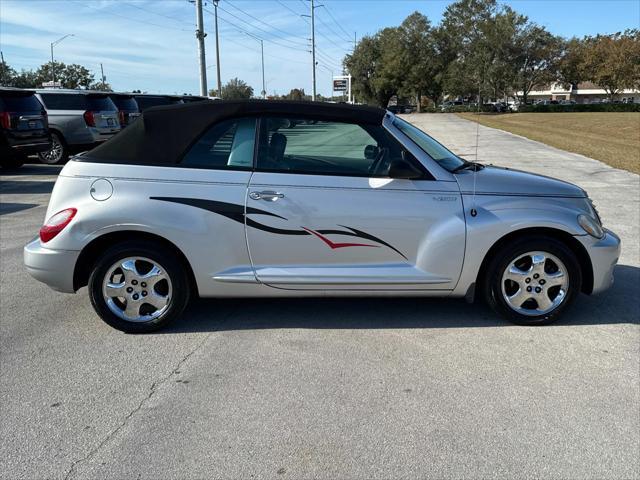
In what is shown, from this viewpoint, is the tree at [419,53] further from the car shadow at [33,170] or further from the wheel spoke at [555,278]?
the wheel spoke at [555,278]

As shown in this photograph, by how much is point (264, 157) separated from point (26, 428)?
7.84ft

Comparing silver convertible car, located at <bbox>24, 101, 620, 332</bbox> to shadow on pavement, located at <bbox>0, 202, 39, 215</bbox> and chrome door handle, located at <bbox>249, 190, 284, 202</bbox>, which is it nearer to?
chrome door handle, located at <bbox>249, 190, 284, 202</bbox>

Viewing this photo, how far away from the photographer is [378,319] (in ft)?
15.0

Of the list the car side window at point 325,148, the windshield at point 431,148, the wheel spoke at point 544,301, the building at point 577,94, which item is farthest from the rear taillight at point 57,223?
the building at point 577,94

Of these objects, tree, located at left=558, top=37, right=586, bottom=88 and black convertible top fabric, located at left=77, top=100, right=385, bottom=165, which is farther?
tree, located at left=558, top=37, right=586, bottom=88

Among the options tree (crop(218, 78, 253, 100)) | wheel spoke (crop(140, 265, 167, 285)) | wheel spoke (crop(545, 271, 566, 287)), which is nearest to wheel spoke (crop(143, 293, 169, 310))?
wheel spoke (crop(140, 265, 167, 285))

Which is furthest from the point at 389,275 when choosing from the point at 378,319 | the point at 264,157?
the point at 264,157

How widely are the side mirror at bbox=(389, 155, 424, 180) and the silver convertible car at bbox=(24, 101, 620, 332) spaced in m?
0.01

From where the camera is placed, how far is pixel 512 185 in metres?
4.30

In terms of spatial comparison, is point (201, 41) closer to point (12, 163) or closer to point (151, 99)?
point (151, 99)

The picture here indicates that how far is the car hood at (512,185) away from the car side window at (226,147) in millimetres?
1662

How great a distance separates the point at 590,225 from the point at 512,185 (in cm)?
69

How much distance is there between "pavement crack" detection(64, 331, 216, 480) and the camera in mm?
2736

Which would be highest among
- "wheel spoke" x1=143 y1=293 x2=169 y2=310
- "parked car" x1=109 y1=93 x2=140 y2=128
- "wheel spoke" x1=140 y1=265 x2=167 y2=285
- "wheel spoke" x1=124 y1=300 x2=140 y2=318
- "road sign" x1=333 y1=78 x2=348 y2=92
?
"road sign" x1=333 y1=78 x2=348 y2=92
